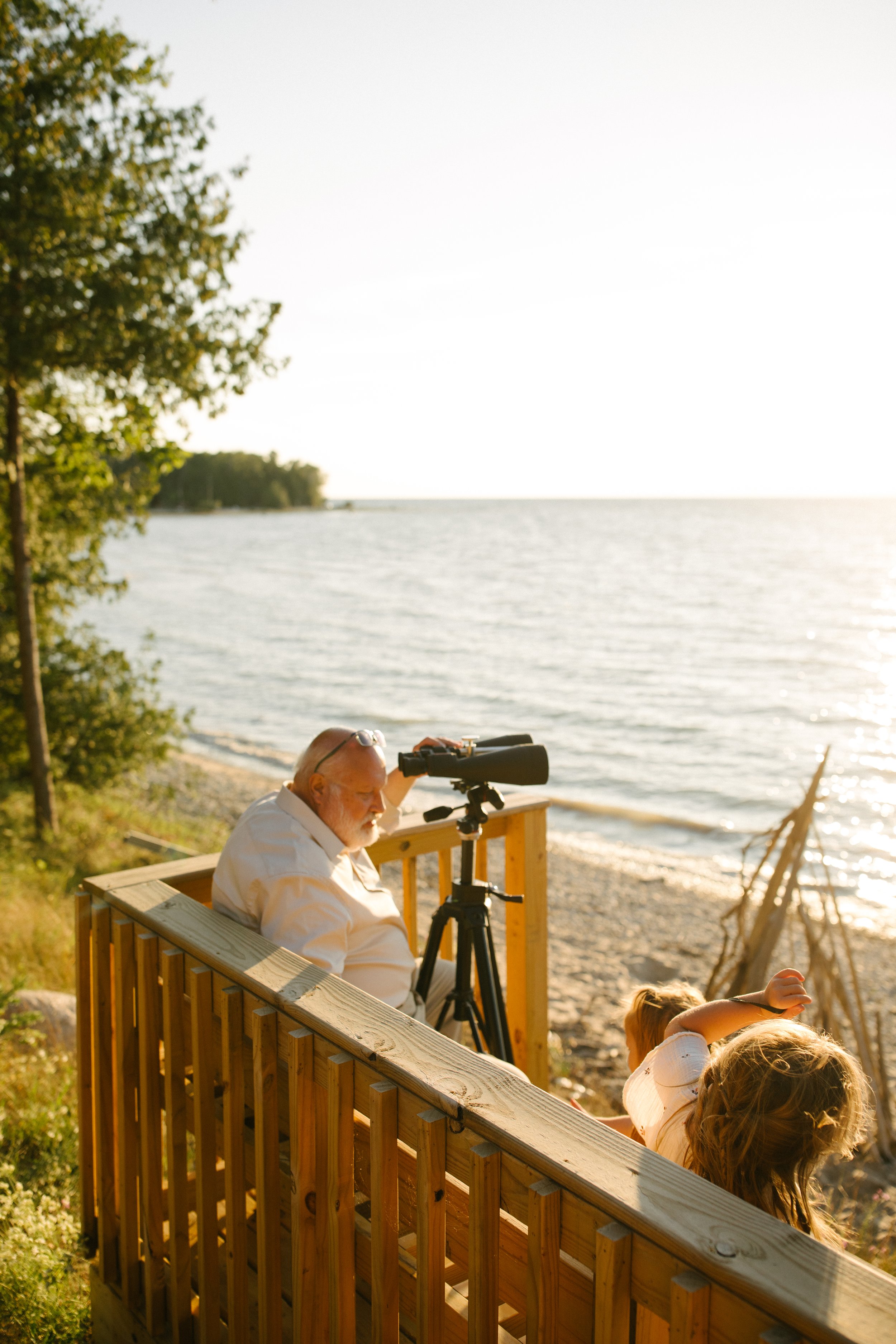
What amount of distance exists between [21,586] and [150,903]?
178 inches

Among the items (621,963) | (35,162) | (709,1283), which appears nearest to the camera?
(709,1283)

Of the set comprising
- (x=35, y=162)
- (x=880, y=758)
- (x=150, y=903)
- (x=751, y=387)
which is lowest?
(x=880, y=758)

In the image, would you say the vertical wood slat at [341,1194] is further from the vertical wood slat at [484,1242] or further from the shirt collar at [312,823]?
the shirt collar at [312,823]

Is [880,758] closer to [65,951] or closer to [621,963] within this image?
[621,963]

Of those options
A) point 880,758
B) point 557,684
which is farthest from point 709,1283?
point 557,684

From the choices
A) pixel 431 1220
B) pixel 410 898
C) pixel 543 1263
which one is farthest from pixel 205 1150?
pixel 410 898

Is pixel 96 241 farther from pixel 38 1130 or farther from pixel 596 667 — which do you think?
pixel 596 667

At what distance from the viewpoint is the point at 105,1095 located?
7.41ft

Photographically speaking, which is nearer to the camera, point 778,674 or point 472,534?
point 778,674

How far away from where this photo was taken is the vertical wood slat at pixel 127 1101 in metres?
2.15

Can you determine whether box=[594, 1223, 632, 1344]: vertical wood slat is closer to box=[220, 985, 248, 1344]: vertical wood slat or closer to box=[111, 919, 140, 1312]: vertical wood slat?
box=[220, 985, 248, 1344]: vertical wood slat

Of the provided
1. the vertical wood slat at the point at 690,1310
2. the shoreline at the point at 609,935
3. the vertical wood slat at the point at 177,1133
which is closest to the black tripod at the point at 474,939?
the vertical wood slat at the point at 177,1133

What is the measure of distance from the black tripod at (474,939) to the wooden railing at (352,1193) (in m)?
0.69

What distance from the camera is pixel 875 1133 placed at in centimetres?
424
